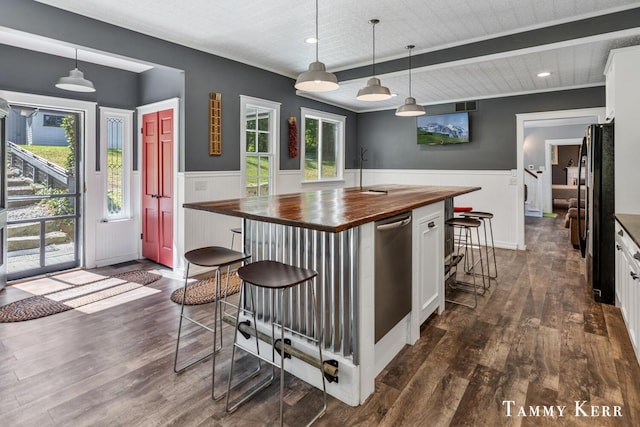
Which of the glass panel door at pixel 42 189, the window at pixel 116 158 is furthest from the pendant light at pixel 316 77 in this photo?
the glass panel door at pixel 42 189

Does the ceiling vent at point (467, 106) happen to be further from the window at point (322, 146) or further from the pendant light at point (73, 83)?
the pendant light at point (73, 83)

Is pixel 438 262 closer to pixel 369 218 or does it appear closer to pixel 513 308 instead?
pixel 513 308

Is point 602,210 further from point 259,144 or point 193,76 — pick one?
point 193,76

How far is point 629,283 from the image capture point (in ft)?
8.22

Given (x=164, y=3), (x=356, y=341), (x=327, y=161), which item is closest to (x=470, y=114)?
(x=327, y=161)

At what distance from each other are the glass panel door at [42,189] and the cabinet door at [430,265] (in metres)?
4.28

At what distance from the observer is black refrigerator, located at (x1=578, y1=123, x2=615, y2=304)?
3.28 meters

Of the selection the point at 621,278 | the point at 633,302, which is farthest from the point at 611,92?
the point at 633,302

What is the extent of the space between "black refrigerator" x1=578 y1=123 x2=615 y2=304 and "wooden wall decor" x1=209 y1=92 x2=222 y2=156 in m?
3.88

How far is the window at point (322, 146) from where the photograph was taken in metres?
6.16

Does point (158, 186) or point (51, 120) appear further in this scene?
point (158, 186)

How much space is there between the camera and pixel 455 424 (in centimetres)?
178

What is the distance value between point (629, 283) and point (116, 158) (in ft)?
18.1

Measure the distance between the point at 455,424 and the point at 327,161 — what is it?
5.49 m
